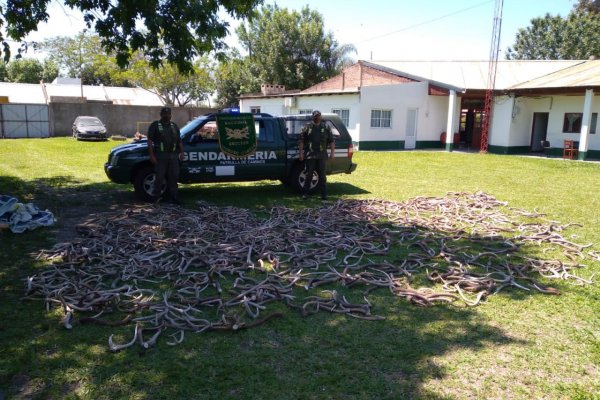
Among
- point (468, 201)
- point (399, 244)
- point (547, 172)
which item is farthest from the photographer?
point (547, 172)

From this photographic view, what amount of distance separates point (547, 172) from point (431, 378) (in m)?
14.9

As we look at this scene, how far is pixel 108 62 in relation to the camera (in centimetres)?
3703

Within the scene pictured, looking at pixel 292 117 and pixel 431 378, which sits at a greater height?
pixel 292 117

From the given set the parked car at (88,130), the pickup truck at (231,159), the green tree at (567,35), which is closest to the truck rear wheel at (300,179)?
the pickup truck at (231,159)

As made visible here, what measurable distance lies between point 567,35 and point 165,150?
3890 centimetres

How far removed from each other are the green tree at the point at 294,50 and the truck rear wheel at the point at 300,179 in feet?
90.3

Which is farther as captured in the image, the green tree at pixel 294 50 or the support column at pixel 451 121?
the green tree at pixel 294 50

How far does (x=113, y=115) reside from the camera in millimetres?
33062

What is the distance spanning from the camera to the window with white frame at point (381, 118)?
24172 millimetres

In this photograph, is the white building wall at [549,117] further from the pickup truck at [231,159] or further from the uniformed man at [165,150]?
the uniformed man at [165,150]

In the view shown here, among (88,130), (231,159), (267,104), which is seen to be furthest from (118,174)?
(267,104)

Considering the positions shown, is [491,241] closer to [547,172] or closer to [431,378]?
[431,378]

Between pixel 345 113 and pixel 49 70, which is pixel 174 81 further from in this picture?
pixel 49 70

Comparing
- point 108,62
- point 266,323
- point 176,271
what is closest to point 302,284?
point 266,323
